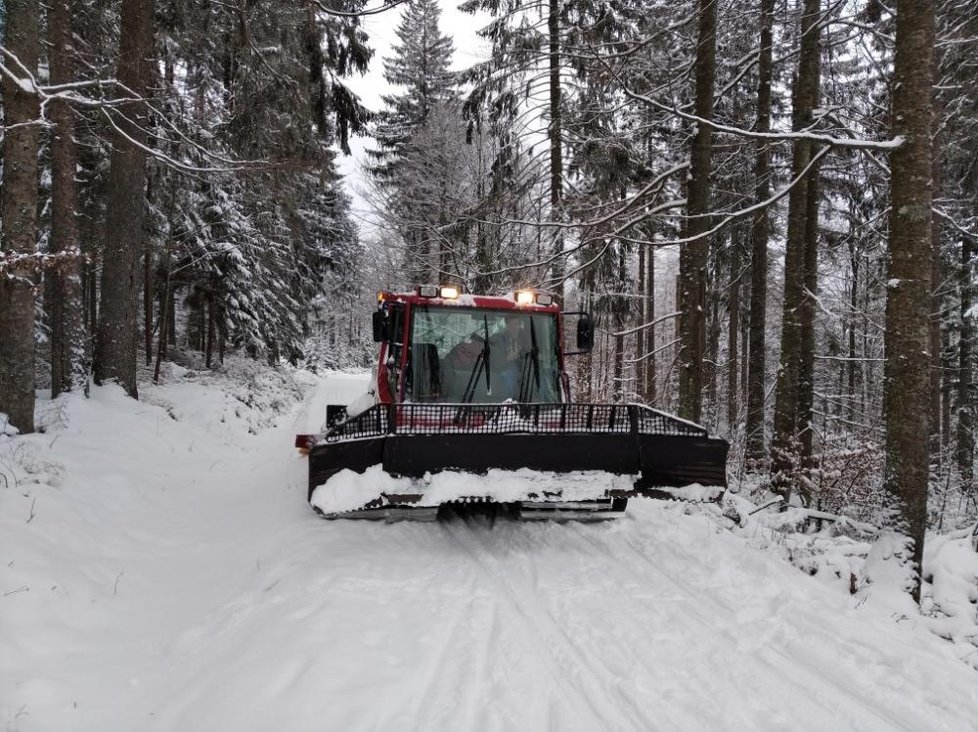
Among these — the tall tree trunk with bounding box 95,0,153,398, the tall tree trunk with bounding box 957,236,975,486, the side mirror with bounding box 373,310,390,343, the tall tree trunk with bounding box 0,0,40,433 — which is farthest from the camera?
the tall tree trunk with bounding box 957,236,975,486

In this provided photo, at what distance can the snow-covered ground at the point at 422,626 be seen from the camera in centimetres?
299

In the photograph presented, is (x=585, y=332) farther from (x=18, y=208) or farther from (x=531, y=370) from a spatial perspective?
(x=18, y=208)

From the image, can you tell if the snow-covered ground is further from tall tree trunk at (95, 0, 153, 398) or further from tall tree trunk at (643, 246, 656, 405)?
tall tree trunk at (643, 246, 656, 405)

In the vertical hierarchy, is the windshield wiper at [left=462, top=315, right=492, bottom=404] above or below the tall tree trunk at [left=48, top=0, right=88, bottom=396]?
below

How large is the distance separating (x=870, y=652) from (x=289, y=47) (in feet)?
37.9

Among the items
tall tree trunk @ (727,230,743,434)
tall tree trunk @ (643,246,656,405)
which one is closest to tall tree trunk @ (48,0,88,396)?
tall tree trunk @ (727,230,743,434)

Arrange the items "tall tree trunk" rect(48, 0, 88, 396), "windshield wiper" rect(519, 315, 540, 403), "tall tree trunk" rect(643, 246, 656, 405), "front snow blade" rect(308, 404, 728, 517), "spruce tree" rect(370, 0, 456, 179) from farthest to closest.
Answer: "spruce tree" rect(370, 0, 456, 179) → "tall tree trunk" rect(643, 246, 656, 405) → "tall tree trunk" rect(48, 0, 88, 396) → "windshield wiper" rect(519, 315, 540, 403) → "front snow blade" rect(308, 404, 728, 517)

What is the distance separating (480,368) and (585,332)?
1.37m

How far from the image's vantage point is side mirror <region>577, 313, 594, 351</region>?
23.1 feet

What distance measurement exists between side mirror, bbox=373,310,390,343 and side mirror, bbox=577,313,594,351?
7.59ft

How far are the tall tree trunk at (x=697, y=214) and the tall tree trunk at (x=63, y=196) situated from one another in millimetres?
8079

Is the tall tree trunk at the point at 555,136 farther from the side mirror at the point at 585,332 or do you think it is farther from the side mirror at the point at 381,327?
the side mirror at the point at 381,327

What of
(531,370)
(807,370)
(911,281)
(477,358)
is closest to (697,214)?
(807,370)

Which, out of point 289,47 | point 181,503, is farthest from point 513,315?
point 289,47
